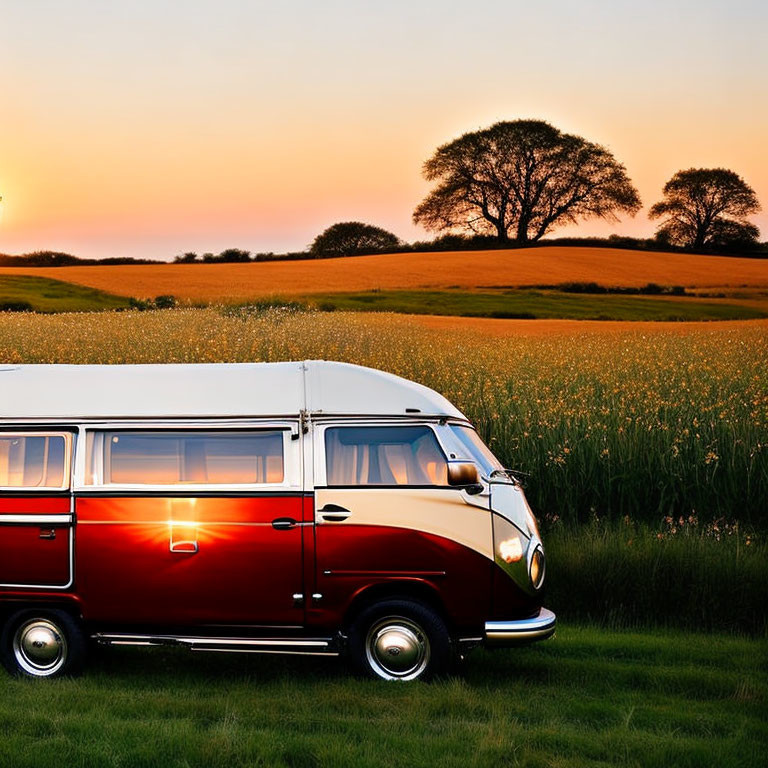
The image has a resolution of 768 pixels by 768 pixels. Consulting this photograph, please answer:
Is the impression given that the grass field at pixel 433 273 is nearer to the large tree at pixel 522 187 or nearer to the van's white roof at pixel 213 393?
the large tree at pixel 522 187

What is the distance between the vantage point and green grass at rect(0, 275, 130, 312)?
47000mm

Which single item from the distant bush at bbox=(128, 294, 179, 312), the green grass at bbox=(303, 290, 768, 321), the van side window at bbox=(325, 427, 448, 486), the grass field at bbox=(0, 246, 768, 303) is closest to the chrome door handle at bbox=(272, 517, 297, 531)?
the van side window at bbox=(325, 427, 448, 486)

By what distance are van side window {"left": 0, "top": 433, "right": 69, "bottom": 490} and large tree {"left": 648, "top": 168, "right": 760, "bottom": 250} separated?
63242mm

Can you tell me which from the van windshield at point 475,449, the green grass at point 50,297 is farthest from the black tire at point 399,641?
the green grass at point 50,297

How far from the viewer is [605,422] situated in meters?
17.5

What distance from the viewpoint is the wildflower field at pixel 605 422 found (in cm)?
1234

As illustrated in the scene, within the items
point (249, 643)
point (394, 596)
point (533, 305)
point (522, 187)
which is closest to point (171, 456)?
point (249, 643)

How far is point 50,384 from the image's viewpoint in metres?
9.81

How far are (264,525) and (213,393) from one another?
1199mm

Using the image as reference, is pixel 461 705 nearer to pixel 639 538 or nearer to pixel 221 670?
pixel 221 670

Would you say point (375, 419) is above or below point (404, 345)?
below

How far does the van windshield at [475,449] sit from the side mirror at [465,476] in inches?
6.4

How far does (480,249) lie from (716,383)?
49.4 meters

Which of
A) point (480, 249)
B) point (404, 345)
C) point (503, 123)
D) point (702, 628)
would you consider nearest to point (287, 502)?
point (702, 628)
